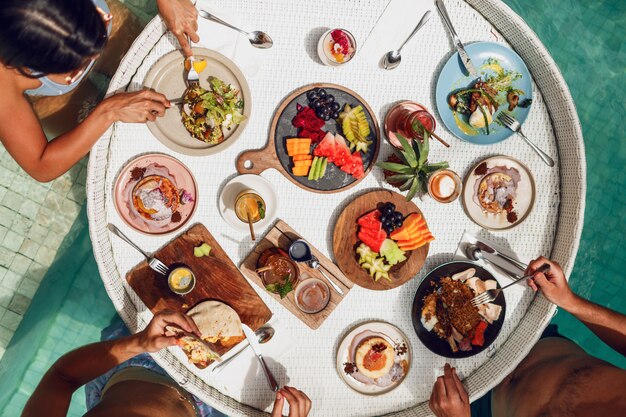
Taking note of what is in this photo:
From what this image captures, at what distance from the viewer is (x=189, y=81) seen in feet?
7.79

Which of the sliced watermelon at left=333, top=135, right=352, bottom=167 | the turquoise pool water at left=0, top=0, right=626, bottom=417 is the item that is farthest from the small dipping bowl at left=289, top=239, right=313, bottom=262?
the turquoise pool water at left=0, top=0, right=626, bottom=417

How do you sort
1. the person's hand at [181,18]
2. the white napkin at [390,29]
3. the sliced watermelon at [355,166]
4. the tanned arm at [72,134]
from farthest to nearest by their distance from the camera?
1. the white napkin at [390,29]
2. the sliced watermelon at [355,166]
3. the person's hand at [181,18]
4. the tanned arm at [72,134]

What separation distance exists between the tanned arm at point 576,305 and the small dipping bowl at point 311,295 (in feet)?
A: 3.64

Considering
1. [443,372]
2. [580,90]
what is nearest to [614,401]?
[443,372]

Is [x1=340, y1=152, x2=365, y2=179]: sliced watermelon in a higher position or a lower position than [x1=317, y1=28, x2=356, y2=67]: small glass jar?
lower

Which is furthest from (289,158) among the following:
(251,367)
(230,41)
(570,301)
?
(570,301)

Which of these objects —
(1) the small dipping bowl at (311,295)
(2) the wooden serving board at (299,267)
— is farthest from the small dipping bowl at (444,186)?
(1) the small dipping bowl at (311,295)

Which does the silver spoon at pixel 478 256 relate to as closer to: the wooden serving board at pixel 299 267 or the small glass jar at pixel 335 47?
the wooden serving board at pixel 299 267

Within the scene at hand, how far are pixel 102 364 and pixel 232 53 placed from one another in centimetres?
179

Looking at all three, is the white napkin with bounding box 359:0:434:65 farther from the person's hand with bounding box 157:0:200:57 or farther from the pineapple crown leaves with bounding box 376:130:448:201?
the person's hand with bounding box 157:0:200:57

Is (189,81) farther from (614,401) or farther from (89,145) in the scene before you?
(614,401)

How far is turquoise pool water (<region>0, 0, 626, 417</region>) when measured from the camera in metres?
3.22

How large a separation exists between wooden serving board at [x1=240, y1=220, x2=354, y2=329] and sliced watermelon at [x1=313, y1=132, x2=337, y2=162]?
0.43 m

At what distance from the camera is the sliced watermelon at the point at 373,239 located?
94.4 inches
